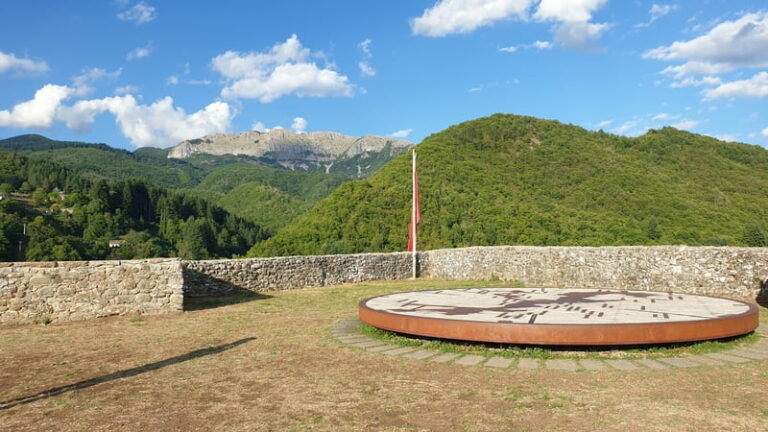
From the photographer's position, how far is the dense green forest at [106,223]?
5425cm

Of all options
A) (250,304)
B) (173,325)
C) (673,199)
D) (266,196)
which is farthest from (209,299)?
(266,196)

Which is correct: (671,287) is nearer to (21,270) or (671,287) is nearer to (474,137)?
(21,270)

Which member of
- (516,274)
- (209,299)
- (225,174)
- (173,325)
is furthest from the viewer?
(225,174)

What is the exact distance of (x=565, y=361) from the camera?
5.32 m

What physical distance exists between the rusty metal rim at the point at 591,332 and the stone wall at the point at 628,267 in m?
5.63

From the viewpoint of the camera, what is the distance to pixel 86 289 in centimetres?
932

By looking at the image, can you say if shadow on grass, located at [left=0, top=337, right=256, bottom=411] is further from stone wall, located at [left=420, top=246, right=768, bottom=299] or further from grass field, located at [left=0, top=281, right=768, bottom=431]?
stone wall, located at [left=420, top=246, right=768, bottom=299]

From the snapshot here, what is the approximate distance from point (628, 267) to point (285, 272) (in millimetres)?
9595

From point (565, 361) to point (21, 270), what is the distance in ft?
30.6

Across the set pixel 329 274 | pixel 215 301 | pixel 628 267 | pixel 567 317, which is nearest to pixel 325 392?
pixel 567 317

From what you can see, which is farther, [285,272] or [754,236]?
[754,236]

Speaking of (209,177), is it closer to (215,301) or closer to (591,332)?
(215,301)

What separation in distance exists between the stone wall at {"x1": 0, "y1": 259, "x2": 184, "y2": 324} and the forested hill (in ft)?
64.3

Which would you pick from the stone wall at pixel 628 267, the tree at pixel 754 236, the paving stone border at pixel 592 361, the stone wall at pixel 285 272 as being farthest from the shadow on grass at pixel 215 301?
the tree at pixel 754 236
